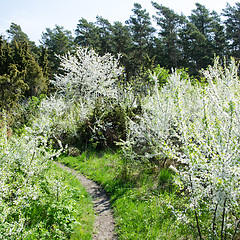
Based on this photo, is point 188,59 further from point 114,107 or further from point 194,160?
point 194,160

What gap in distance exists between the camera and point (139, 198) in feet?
13.9

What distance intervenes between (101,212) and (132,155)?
163 centimetres

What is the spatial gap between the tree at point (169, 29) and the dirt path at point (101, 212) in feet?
95.3

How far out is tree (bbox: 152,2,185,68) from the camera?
3081 centimetres

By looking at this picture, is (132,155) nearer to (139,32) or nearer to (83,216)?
(83,216)

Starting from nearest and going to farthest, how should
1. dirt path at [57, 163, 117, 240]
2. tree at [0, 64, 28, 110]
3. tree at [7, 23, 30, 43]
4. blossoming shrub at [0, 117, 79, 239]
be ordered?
blossoming shrub at [0, 117, 79, 239] < dirt path at [57, 163, 117, 240] < tree at [0, 64, 28, 110] < tree at [7, 23, 30, 43]

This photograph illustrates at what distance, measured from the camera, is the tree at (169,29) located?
30.8 meters

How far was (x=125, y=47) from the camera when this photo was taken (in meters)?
32.0

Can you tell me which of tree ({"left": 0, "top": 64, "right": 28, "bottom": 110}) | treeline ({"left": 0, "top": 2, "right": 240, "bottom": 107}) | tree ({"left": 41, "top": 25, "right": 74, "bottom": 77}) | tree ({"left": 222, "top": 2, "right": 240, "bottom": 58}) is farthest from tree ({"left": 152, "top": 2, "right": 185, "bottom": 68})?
tree ({"left": 0, "top": 64, "right": 28, "bottom": 110})

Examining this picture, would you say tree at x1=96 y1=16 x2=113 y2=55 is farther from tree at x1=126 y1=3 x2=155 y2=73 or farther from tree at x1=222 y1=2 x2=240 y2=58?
tree at x1=222 y1=2 x2=240 y2=58

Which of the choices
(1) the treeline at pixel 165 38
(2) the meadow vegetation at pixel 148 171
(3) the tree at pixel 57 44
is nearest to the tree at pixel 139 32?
(1) the treeline at pixel 165 38

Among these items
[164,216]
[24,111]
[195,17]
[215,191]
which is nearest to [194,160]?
[215,191]

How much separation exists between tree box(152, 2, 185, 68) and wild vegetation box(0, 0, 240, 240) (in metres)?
23.2

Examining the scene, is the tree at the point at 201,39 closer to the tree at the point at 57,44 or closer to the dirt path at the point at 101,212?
the tree at the point at 57,44
